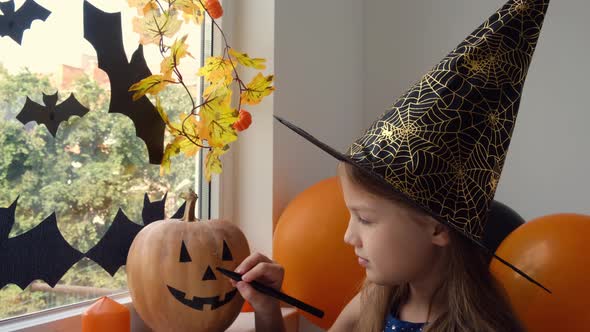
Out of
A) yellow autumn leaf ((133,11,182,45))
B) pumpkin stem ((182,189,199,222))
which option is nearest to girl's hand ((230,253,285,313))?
pumpkin stem ((182,189,199,222))

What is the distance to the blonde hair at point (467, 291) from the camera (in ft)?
2.82

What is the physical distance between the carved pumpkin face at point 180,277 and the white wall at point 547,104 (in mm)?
1001

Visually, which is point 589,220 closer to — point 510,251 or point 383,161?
point 510,251

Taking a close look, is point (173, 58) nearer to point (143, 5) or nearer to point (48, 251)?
point (143, 5)

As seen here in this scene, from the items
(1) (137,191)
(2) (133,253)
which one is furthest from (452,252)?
(1) (137,191)

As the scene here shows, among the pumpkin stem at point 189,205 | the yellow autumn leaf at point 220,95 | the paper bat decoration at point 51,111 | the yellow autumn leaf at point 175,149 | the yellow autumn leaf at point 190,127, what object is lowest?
the pumpkin stem at point 189,205

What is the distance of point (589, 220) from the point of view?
1.02 metres

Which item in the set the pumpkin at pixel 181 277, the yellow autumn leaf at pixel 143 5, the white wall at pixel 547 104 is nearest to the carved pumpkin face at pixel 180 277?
the pumpkin at pixel 181 277

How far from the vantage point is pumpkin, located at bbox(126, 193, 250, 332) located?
0.99 metres

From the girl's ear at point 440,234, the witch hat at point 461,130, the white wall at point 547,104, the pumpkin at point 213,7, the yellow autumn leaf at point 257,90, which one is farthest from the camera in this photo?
the white wall at point 547,104

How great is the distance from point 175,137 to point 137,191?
0.45ft

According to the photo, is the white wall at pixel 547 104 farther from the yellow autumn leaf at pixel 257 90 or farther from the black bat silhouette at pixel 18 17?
the black bat silhouette at pixel 18 17

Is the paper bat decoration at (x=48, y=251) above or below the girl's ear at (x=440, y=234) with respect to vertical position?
below

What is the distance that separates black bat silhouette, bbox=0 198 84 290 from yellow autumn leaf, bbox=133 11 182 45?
41 centimetres
